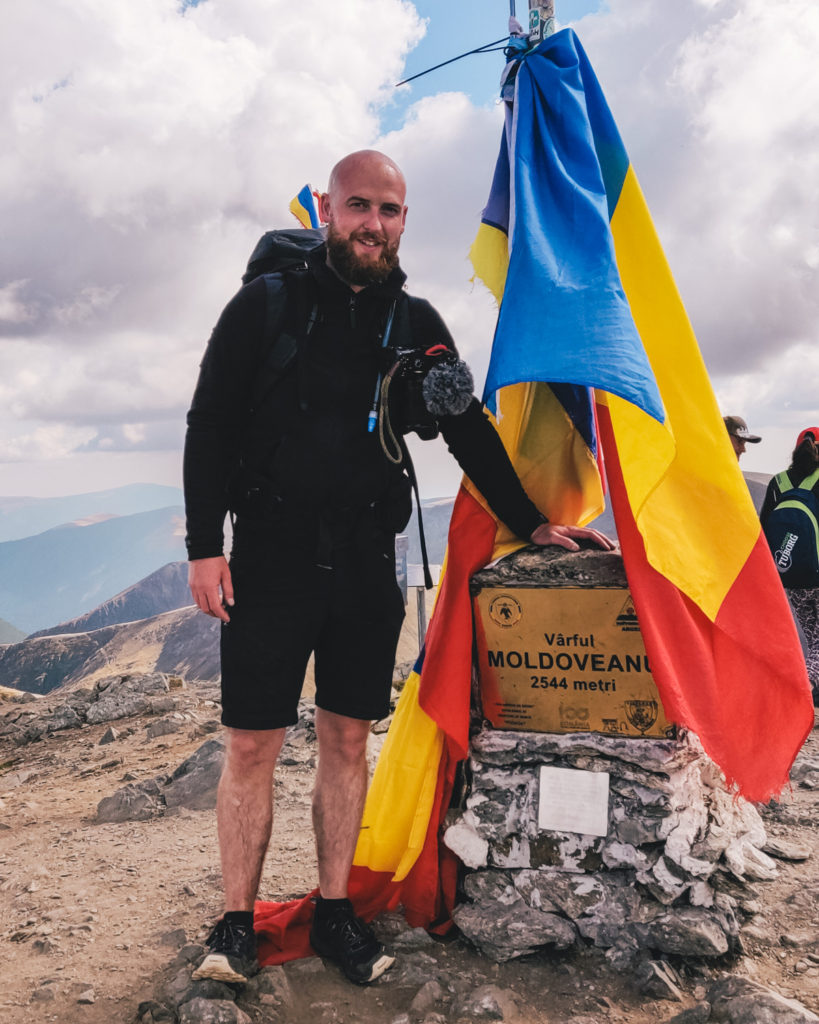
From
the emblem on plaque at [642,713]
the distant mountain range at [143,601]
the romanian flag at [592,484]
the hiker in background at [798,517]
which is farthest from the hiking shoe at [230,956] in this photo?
the distant mountain range at [143,601]

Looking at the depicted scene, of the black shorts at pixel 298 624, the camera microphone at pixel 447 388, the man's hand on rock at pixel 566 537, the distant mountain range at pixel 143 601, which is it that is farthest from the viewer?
the distant mountain range at pixel 143 601

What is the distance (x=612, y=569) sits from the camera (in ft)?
9.09

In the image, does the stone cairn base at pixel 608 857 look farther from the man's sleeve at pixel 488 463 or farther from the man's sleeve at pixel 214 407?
the man's sleeve at pixel 214 407

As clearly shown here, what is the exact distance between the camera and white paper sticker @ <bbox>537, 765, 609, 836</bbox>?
2.70 m

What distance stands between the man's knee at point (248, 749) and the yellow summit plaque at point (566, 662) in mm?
851

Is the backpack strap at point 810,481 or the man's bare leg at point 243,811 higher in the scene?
the backpack strap at point 810,481

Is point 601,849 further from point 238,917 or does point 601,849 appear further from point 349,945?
point 238,917

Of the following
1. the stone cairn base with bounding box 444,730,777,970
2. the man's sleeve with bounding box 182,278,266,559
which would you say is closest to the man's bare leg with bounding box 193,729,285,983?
the man's sleeve with bounding box 182,278,266,559

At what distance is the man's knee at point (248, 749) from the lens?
246 centimetres

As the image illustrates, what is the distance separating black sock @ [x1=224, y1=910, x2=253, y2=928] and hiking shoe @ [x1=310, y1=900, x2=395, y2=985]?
0.28 meters

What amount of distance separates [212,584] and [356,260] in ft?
3.79

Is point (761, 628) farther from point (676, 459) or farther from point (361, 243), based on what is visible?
point (361, 243)

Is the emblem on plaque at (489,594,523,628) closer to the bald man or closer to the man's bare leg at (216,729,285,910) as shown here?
the bald man

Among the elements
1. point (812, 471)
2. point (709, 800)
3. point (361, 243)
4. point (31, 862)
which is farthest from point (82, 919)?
point (812, 471)
